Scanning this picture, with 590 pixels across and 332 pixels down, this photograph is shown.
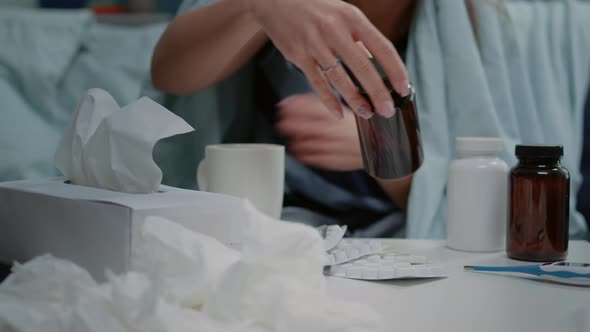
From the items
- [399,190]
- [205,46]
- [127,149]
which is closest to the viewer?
[127,149]

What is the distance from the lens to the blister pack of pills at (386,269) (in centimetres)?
57

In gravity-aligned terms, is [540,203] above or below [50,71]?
below

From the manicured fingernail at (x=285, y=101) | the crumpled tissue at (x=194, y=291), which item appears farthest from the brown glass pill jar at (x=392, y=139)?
the manicured fingernail at (x=285, y=101)

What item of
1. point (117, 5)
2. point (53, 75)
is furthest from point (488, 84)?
point (117, 5)

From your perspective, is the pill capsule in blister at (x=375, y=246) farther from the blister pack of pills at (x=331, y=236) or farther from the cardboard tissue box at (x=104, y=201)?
the cardboard tissue box at (x=104, y=201)

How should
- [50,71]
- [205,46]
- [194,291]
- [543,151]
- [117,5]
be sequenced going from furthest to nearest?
[117,5] → [50,71] → [205,46] → [543,151] → [194,291]

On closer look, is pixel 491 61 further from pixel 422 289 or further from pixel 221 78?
pixel 422 289

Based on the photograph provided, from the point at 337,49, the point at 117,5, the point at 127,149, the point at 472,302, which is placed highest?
the point at 117,5

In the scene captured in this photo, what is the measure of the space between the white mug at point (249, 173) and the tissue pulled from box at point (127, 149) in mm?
157

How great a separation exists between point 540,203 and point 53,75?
0.99 m

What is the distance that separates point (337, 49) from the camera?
2.13ft

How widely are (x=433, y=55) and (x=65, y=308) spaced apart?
2.82ft

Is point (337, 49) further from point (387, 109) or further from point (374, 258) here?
point (374, 258)

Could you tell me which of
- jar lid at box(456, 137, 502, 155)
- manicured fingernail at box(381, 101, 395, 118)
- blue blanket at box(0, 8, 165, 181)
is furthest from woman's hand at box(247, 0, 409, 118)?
blue blanket at box(0, 8, 165, 181)
